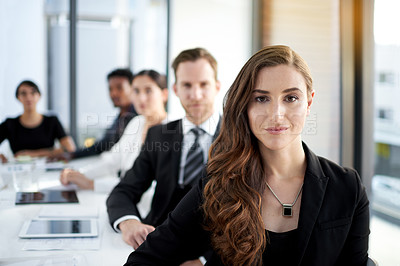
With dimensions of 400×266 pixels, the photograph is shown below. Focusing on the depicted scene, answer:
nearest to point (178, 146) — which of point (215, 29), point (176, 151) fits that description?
point (176, 151)

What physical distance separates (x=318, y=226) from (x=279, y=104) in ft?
1.43

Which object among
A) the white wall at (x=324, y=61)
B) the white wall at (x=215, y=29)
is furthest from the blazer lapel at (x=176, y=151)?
the white wall at (x=215, y=29)

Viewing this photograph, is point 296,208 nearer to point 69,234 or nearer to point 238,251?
point 238,251

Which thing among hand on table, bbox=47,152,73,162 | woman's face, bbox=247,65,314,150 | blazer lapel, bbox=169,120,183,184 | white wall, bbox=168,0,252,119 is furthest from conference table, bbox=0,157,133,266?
white wall, bbox=168,0,252,119

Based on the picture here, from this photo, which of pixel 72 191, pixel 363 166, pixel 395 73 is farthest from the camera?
pixel 363 166

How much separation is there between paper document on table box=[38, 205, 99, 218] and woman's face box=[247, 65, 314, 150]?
1.08 m

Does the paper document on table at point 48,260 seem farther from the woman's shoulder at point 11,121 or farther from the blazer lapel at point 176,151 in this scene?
the woman's shoulder at point 11,121

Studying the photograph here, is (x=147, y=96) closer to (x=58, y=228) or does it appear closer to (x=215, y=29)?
(x=58, y=228)

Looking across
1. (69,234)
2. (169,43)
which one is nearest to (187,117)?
(69,234)

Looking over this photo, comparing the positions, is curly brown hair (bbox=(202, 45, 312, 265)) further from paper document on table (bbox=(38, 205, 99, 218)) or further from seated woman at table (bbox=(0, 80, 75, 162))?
seated woman at table (bbox=(0, 80, 75, 162))

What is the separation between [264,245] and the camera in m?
1.35

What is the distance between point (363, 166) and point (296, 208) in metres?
1.69

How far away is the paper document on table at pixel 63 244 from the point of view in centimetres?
157

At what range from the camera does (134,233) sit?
168cm
